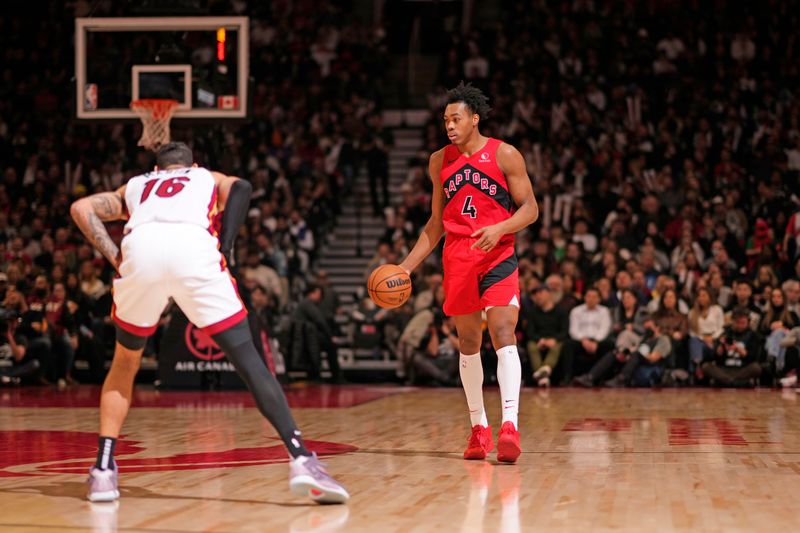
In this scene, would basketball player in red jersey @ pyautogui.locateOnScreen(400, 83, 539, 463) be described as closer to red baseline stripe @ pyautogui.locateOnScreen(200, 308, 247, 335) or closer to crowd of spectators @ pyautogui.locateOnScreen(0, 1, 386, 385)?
red baseline stripe @ pyautogui.locateOnScreen(200, 308, 247, 335)

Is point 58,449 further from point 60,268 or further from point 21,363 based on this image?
point 60,268

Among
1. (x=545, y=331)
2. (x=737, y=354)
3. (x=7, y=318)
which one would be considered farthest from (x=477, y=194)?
(x=7, y=318)

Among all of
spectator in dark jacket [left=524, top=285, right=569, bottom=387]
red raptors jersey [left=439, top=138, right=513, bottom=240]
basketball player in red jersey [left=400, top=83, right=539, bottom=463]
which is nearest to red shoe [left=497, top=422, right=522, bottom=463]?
basketball player in red jersey [left=400, top=83, right=539, bottom=463]

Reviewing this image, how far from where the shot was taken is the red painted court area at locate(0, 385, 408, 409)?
36.8 ft

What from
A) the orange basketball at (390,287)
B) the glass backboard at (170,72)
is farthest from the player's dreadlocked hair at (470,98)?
the glass backboard at (170,72)

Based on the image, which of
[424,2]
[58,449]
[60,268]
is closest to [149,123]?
[60,268]

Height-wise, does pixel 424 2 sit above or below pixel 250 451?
above

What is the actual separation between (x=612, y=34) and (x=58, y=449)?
1555 centimetres

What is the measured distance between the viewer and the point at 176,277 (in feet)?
16.4

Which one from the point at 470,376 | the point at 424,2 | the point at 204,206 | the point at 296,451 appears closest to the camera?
the point at 296,451

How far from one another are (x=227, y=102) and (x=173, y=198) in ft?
26.7

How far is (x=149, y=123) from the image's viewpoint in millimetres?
12609

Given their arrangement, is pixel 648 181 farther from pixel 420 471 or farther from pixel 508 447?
pixel 420 471

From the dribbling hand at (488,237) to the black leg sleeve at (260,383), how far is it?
1.85 metres
